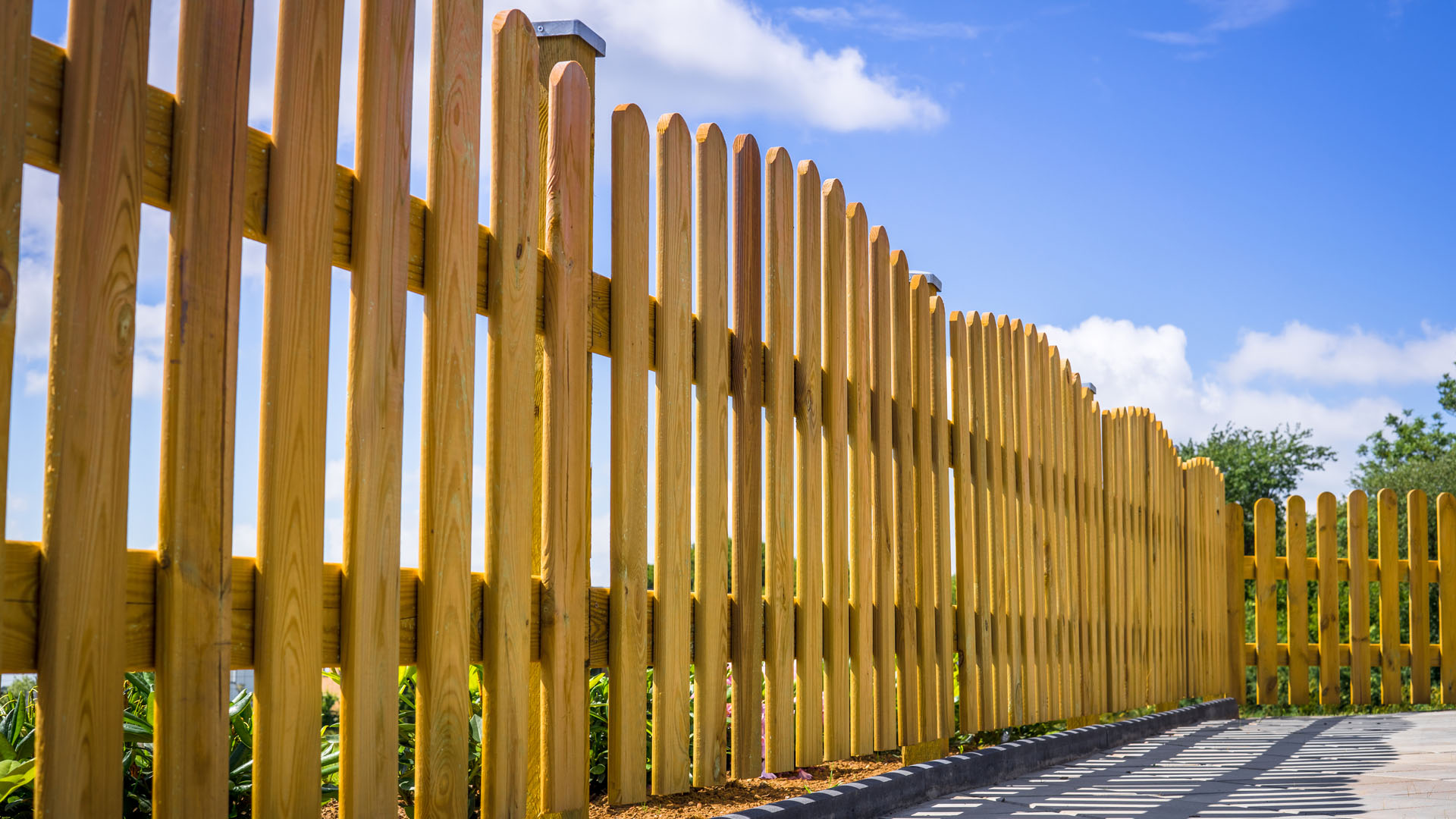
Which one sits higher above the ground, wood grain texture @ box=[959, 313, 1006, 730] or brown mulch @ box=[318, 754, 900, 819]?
wood grain texture @ box=[959, 313, 1006, 730]

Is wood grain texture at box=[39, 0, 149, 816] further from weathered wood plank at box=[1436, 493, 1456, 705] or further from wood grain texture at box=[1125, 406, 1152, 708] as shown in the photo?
weathered wood plank at box=[1436, 493, 1456, 705]

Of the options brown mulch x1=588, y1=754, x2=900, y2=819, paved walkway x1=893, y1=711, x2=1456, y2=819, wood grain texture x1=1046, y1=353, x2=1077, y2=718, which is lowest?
paved walkway x1=893, y1=711, x2=1456, y2=819

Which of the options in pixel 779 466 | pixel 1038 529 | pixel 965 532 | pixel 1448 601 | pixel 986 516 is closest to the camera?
pixel 779 466

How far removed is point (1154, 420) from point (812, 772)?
4920 millimetres

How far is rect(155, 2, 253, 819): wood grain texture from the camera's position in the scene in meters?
2.03

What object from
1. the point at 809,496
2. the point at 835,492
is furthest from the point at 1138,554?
the point at 809,496

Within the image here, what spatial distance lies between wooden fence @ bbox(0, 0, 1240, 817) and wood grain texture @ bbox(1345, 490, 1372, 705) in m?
6.66

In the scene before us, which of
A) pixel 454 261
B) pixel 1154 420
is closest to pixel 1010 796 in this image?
pixel 454 261

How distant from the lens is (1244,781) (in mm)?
4711

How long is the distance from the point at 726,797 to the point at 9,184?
105 inches

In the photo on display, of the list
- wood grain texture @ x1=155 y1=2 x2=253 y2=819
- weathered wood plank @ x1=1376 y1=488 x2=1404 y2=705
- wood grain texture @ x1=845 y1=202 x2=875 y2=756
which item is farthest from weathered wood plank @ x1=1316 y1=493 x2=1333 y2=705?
wood grain texture @ x1=155 y1=2 x2=253 y2=819

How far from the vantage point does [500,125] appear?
2.69 m

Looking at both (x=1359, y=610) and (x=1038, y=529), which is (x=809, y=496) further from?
(x=1359, y=610)

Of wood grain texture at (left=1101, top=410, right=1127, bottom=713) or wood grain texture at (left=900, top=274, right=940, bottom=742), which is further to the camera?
wood grain texture at (left=1101, top=410, right=1127, bottom=713)
